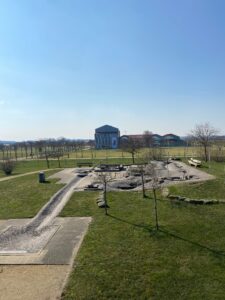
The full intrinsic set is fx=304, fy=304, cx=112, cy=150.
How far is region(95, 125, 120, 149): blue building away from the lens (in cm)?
10944

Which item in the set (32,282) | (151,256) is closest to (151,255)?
(151,256)

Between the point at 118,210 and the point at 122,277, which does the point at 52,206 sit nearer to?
the point at 118,210

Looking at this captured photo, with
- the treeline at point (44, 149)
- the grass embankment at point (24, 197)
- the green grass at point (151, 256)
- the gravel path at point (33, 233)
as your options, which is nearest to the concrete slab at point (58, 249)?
the gravel path at point (33, 233)

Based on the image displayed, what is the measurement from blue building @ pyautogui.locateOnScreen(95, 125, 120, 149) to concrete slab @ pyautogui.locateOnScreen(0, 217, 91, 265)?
95.1m

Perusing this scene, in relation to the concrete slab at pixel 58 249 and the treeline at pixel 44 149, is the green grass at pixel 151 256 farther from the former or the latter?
the treeline at pixel 44 149

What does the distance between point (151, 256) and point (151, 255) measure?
79 millimetres

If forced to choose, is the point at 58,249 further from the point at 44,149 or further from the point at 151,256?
the point at 44,149

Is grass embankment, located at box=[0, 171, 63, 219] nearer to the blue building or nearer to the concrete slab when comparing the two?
the concrete slab

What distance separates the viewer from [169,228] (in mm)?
12914

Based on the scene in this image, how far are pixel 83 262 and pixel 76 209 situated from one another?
7189 millimetres

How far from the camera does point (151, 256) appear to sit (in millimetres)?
10125

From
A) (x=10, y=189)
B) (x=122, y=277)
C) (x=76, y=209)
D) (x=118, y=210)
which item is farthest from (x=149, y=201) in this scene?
(x=10, y=189)

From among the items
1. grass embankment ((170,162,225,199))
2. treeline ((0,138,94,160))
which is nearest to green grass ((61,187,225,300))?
grass embankment ((170,162,225,199))

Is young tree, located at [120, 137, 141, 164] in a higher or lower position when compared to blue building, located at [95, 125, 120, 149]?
lower
